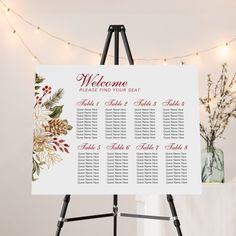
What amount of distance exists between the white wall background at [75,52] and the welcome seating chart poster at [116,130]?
1.21 meters

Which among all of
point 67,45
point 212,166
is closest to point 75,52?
point 67,45

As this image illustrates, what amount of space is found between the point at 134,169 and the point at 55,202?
1.27 meters

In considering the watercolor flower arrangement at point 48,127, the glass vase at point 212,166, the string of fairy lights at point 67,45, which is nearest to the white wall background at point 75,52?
the string of fairy lights at point 67,45

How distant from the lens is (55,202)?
2.58 m

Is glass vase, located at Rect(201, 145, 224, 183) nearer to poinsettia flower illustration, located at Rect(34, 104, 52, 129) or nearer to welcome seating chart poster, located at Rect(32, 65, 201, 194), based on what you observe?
welcome seating chart poster, located at Rect(32, 65, 201, 194)

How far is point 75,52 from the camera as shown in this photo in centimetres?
276

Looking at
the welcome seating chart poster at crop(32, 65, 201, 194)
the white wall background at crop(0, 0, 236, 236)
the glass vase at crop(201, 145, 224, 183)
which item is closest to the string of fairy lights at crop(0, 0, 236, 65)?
the white wall background at crop(0, 0, 236, 236)

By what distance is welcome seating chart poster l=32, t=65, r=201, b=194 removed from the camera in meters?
1.44

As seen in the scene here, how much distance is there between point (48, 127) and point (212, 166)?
898 mm

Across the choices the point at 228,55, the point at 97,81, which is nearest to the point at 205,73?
the point at 228,55

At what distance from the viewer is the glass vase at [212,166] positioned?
1.96m

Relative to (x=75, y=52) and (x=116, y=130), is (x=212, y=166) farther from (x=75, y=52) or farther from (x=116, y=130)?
(x=75, y=52)

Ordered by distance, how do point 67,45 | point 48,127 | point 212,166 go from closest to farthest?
point 48,127 < point 212,166 < point 67,45

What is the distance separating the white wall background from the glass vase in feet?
2.33
